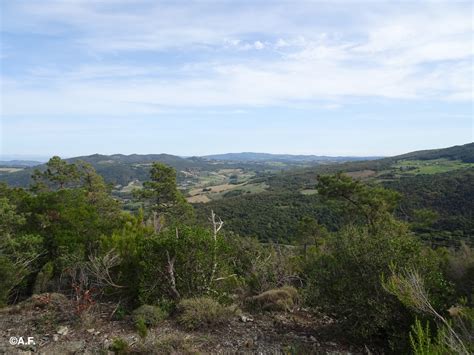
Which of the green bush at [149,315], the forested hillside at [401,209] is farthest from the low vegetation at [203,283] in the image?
the forested hillside at [401,209]

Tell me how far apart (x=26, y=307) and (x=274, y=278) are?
6.78m

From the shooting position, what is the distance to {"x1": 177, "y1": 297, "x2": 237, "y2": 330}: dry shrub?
24.3 ft

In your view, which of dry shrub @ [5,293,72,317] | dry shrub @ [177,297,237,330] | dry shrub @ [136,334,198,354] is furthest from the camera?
dry shrub @ [5,293,72,317]

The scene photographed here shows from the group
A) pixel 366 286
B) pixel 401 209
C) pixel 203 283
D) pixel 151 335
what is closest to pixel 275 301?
pixel 203 283

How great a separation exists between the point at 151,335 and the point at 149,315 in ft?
1.88

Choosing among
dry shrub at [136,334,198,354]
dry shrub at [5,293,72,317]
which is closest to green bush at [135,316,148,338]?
dry shrub at [136,334,198,354]

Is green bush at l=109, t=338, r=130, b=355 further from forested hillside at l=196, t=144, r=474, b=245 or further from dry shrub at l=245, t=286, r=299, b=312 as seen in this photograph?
forested hillside at l=196, t=144, r=474, b=245

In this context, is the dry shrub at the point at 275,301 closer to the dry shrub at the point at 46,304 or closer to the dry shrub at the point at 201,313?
the dry shrub at the point at 201,313

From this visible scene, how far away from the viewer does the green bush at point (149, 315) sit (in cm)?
746

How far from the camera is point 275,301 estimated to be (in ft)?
30.2

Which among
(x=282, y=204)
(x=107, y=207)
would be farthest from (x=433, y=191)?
(x=107, y=207)

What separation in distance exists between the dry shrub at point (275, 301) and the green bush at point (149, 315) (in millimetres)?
2617

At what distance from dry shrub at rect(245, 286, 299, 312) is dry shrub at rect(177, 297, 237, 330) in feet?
5.42

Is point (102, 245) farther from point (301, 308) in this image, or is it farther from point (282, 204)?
point (282, 204)
